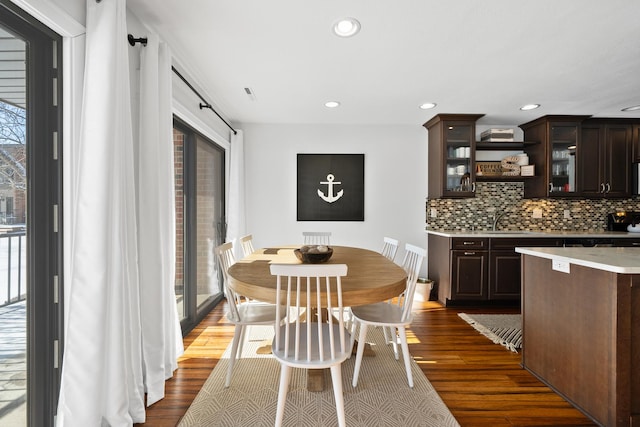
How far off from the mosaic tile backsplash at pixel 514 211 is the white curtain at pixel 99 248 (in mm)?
3982

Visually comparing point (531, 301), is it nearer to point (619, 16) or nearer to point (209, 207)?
point (619, 16)

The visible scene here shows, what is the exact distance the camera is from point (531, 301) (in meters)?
2.32

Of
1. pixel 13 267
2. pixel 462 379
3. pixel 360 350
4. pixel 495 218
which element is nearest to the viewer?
pixel 13 267

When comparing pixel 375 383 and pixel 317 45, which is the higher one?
pixel 317 45

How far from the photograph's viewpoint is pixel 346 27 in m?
2.10

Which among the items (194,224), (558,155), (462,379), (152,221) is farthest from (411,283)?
(558,155)

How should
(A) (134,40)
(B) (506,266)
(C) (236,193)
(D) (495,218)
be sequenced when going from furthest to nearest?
(D) (495,218), (C) (236,193), (B) (506,266), (A) (134,40)

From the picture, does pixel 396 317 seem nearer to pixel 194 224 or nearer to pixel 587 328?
pixel 587 328

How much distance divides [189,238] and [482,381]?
2.81 meters

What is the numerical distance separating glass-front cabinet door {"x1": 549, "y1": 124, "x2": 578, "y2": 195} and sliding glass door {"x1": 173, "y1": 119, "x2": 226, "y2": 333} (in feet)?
14.5

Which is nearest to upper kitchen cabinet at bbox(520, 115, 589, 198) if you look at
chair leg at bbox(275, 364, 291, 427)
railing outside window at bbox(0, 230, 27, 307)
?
chair leg at bbox(275, 364, 291, 427)

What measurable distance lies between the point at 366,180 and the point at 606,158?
127 inches

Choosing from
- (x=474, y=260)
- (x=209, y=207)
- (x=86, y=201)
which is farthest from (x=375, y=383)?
(x=209, y=207)

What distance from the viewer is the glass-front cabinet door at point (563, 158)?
162 inches
